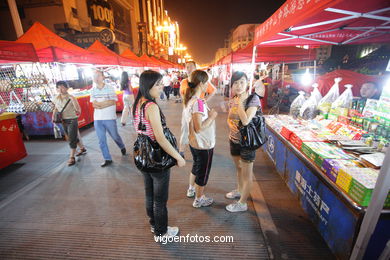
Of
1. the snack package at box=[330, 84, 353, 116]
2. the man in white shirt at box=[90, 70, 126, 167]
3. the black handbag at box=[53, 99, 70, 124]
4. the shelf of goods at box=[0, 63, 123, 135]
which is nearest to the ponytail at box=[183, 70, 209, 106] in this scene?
the man in white shirt at box=[90, 70, 126, 167]

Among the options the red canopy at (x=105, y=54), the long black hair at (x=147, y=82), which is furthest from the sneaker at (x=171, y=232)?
the red canopy at (x=105, y=54)

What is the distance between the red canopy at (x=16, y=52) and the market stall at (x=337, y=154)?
510cm

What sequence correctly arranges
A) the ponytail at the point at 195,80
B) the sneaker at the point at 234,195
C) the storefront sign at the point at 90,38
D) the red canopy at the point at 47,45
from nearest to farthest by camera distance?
the ponytail at the point at 195,80, the sneaker at the point at 234,195, the red canopy at the point at 47,45, the storefront sign at the point at 90,38

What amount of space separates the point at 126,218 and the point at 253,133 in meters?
2.00

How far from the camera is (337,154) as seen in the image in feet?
7.46

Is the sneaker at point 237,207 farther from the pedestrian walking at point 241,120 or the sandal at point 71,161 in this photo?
the sandal at point 71,161

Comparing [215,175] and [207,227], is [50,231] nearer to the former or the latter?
[207,227]

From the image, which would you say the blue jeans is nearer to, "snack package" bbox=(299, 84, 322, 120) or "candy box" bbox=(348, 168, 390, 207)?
"candy box" bbox=(348, 168, 390, 207)

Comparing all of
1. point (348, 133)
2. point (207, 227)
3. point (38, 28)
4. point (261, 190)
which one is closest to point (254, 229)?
point (207, 227)

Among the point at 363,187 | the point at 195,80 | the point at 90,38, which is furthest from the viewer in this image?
the point at 90,38

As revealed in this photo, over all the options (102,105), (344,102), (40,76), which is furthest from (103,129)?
(344,102)

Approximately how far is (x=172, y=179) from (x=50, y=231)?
182cm

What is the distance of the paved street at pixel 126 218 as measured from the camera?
2086 millimetres

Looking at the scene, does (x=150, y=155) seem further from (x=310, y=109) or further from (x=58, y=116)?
(x=310, y=109)
